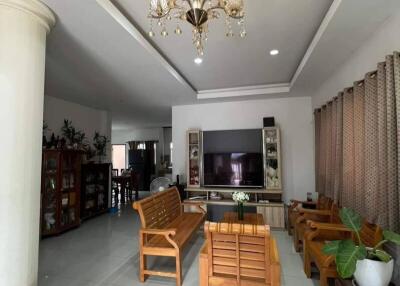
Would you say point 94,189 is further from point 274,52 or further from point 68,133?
point 274,52

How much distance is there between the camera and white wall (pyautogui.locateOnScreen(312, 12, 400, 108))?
6.29ft

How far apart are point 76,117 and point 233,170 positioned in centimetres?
386

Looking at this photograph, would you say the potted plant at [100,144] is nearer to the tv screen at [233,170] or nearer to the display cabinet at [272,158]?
the tv screen at [233,170]

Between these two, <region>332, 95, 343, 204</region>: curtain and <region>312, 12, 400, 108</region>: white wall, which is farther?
<region>332, 95, 343, 204</region>: curtain

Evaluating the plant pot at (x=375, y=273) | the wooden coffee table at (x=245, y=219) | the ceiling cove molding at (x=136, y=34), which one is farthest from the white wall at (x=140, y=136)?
the plant pot at (x=375, y=273)

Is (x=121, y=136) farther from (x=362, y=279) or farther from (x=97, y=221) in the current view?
(x=362, y=279)

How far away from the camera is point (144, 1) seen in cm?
190

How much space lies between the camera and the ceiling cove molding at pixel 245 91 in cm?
420

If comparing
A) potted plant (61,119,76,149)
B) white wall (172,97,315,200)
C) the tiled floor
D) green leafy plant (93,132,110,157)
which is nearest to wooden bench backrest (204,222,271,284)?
the tiled floor

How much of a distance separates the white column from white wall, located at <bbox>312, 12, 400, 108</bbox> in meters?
2.92

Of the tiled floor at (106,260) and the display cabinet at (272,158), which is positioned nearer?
the tiled floor at (106,260)

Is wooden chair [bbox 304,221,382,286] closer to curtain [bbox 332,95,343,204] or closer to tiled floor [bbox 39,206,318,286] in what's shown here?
tiled floor [bbox 39,206,318,286]

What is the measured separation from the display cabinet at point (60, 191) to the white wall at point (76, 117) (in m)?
0.77

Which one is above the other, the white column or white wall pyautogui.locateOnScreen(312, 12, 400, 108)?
white wall pyautogui.locateOnScreen(312, 12, 400, 108)
